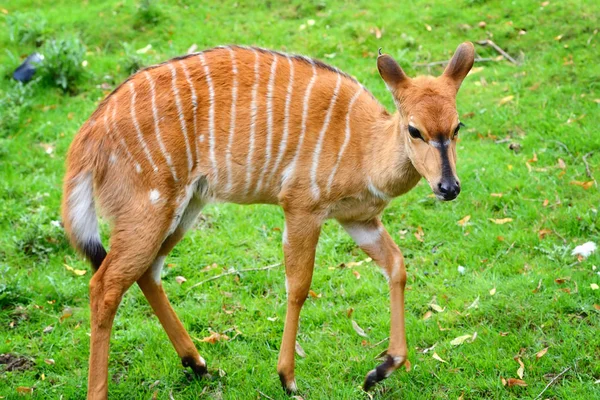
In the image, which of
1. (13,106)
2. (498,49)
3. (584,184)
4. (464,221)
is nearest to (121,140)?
(464,221)

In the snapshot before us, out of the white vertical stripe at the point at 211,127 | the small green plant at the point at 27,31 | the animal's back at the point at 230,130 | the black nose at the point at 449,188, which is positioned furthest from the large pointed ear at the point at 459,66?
the small green plant at the point at 27,31

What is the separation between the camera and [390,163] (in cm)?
409

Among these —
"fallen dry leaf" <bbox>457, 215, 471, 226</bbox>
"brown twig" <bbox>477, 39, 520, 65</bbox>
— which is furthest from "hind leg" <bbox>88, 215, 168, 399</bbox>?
"brown twig" <bbox>477, 39, 520, 65</bbox>

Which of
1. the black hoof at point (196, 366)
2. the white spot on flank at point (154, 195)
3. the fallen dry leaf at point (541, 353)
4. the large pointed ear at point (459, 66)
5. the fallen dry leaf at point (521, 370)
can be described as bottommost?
the black hoof at point (196, 366)

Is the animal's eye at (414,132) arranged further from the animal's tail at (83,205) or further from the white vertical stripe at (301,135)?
the animal's tail at (83,205)

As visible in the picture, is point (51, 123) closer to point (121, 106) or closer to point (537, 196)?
point (121, 106)

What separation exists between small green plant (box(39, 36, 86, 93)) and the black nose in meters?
5.46

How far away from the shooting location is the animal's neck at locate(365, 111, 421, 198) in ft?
13.4

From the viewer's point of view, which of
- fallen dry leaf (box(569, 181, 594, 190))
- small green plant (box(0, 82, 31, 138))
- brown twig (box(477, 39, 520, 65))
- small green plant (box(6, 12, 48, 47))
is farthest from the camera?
small green plant (box(6, 12, 48, 47))

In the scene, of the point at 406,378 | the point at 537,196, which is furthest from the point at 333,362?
the point at 537,196

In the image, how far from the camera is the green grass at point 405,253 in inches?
174

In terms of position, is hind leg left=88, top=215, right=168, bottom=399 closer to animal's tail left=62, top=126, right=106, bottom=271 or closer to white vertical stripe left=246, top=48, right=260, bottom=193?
animal's tail left=62, top=126, right=106, bottom=271

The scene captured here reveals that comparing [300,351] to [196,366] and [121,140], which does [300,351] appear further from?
[121,140]

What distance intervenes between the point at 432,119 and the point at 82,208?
1.91 m
